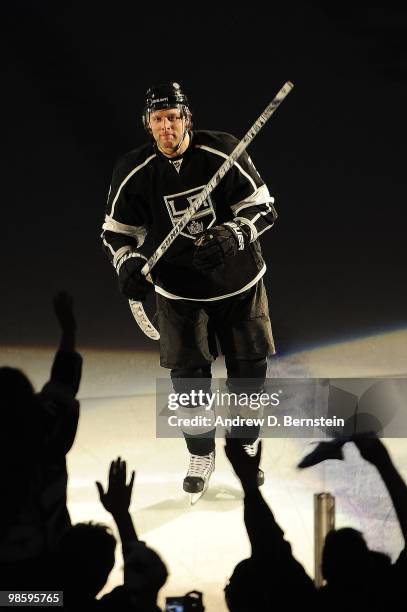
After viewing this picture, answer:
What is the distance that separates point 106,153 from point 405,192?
39.1 inches

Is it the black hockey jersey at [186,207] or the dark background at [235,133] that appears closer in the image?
the black hockey jersey at [186,207]

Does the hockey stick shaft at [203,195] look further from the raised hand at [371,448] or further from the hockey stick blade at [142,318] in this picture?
the raised hand at [371,448]

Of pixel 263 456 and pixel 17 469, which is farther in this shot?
pixel 263 456

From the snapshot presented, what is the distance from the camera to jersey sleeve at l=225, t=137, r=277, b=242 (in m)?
2.27

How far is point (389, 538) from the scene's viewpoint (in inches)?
88.0

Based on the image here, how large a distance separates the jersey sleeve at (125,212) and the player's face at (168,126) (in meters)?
0.12

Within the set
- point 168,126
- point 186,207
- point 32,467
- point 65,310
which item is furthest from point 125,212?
point 32,467

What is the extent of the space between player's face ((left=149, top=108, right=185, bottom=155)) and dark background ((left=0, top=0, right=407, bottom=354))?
1.63 feet

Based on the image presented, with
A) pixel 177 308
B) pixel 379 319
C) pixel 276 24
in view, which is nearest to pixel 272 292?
pixel 379 319

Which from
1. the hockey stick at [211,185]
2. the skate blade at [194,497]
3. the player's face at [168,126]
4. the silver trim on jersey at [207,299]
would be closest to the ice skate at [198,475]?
the skate blade at [194,497]

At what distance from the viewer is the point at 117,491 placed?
7.46 ft

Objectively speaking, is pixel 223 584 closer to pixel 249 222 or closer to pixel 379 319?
pixel 249 222

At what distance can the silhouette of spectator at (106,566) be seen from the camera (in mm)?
2078

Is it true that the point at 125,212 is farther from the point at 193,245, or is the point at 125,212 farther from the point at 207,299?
the point at 207,299
